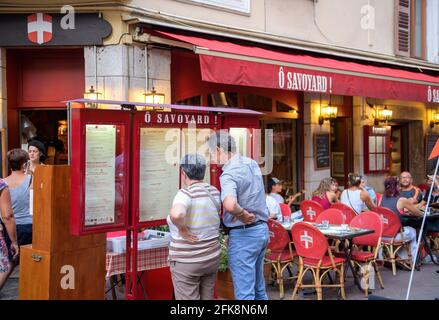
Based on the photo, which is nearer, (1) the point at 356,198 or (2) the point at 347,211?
(2) the point at 347,211

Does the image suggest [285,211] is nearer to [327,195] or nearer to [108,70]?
[327,195]

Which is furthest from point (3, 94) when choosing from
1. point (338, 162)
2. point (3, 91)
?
point (338, 162)

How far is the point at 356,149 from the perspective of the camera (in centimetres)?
1327

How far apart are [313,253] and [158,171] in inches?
92.4

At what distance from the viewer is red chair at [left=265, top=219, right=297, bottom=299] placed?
7.02 meters

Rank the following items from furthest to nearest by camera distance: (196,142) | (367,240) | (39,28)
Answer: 1. (39,28)
2. (367,240)
3. (196,142)

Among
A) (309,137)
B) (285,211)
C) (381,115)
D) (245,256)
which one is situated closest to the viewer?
(245,256)

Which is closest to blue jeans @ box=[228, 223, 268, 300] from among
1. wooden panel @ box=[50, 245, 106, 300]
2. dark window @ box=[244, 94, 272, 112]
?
wooden panel @ box=[50, 245, 106, 300]

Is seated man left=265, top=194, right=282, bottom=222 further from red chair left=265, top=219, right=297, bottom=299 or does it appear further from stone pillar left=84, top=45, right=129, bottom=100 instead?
stone pillar left=84, top=45, right=129, bottom=100

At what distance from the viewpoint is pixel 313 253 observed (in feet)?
21.7

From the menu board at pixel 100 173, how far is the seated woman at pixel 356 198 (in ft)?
16.3

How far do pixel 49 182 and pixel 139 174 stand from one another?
0.82m

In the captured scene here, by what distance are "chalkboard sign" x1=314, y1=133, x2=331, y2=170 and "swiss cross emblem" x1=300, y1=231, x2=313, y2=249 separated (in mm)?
5574

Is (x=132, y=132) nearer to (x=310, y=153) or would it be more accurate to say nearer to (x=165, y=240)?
(x=165, y=240)
